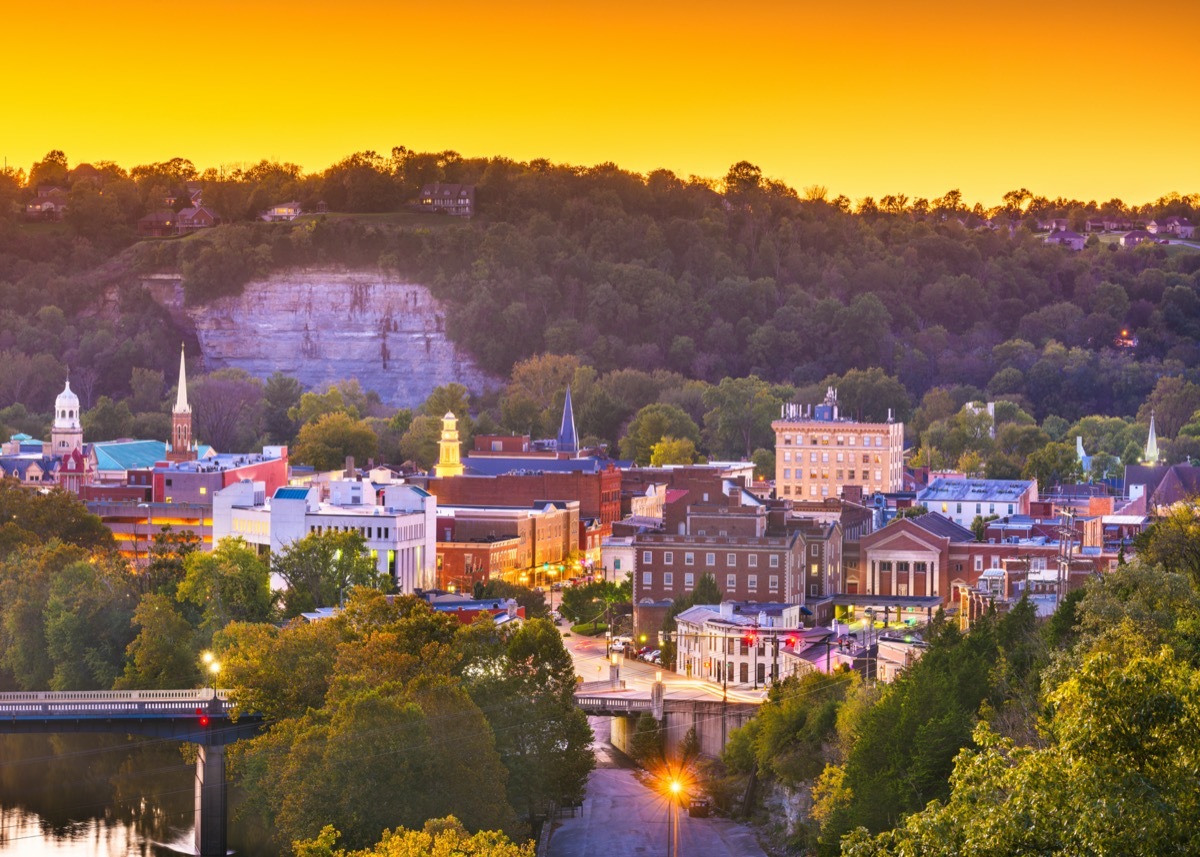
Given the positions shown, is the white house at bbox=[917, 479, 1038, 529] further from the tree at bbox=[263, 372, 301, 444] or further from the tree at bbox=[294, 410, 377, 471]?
the tree at bbox=[263, 372, 301, 444]

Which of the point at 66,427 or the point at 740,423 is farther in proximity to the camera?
the point at 740,423

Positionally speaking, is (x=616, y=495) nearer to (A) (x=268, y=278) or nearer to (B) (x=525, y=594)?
(B) (x=525, y=594)

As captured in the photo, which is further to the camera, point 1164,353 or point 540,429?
point 1164,353

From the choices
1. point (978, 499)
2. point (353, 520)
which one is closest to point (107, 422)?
point (978, 499)

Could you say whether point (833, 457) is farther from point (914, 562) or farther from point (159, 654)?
point (159, 654)

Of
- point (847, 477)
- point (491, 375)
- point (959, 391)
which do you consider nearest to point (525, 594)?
point (847, 477)
